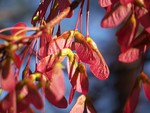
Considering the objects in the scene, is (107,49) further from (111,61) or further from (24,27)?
(24,27)

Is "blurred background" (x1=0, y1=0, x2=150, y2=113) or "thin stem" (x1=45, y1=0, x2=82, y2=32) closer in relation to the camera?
"thin stem" (x1=45, y1=0, x2=82, y2=32)

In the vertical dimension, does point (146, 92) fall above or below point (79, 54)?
below

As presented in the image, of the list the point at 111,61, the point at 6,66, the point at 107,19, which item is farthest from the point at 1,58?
the point at 111,61

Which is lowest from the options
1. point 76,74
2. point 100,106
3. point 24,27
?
point 100,106

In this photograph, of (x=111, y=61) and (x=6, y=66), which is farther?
(x=111, y=61)

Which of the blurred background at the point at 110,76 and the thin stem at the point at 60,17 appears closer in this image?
the thin stem at the point at 60,17

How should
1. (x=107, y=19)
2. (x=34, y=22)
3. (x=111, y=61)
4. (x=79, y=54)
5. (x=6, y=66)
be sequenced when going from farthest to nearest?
1. (x=111, y=61)
2. (x=34, y=22)
3. (x=79, y=54)
4. (x=107, y=19)
5. (x=6, y=66)

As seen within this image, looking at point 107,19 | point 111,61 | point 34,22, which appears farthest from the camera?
point 111,61

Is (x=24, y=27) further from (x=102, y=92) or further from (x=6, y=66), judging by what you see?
(x=102, y=92)

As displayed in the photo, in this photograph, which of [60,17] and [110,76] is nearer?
[60,17]
